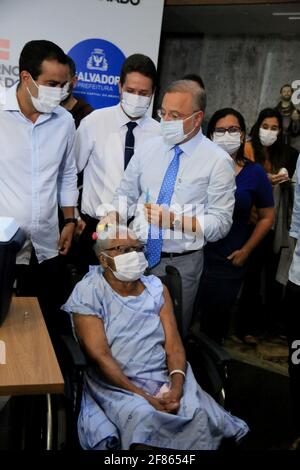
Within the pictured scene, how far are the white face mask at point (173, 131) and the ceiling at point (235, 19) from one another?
1.52 feet

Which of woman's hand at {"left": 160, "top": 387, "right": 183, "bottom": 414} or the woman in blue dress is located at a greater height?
the woman in blue dress

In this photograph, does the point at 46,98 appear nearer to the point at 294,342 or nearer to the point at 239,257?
the point at 239,257

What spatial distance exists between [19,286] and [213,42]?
4.68ft

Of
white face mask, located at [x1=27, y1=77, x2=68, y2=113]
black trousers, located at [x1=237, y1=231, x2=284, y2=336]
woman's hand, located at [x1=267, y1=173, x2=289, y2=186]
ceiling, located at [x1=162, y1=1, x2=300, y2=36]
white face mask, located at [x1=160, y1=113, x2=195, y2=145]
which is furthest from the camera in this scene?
black trousers, located at [x1=237, y1=231, x2=284, y2=336]

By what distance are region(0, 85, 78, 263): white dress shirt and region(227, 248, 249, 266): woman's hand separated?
2.89 ft

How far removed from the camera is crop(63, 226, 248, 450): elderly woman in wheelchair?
183cm

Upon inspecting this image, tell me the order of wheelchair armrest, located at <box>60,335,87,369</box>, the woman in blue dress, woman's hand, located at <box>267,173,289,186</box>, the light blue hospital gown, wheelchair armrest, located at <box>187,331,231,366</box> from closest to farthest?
wheelchair armrest, located at <box>60,335,87,369</box> < the light blue hospital gown < wheelchair armrest, located at <box>187,331,231,366</box> < the woman in blue dress < woman's hand, located at <box>267,173,289,186</box>

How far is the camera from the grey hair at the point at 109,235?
2005 mm

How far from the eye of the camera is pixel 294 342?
260cm

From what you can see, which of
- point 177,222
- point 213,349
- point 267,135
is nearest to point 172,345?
point 213,349

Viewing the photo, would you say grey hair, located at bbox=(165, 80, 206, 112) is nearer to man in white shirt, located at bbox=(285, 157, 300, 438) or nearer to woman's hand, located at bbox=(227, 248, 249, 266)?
man in white shirt, located at bbox=(285, 157, 300, 438)

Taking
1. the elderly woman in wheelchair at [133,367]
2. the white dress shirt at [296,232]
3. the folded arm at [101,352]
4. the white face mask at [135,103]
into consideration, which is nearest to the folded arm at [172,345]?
the elderly woman in wheelchair at [133,367]

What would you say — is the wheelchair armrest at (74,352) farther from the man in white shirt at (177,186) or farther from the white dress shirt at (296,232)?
the white dress shirt at (296,232)

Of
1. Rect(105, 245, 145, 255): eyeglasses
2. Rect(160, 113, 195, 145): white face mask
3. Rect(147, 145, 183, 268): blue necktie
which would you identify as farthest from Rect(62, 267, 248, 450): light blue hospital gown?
Rect(160, 113, 195, 145): white face mask
